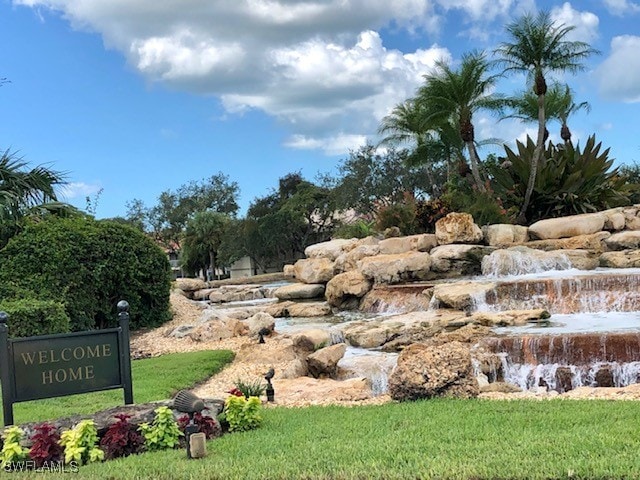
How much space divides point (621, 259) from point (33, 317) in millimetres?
13605

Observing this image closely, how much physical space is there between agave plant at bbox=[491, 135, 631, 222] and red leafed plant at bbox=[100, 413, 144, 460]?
2124 centimetres

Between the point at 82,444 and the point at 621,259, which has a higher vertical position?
the point at 621,259

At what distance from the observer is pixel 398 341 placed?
1130cm

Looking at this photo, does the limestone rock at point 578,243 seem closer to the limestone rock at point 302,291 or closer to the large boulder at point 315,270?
the large boulder at point 315,270

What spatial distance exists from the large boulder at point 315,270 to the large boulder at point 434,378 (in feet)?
48.0

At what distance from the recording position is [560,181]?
24062mm

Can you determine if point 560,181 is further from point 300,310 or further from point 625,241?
point 300,310

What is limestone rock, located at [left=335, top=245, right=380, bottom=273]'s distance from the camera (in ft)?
67.6

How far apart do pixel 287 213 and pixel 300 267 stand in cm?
2087

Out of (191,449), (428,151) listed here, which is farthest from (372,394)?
(428,151)

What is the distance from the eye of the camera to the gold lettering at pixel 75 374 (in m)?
5.48

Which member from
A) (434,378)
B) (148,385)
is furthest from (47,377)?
(434,378)

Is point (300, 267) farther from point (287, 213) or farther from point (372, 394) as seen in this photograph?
point (287, 213)

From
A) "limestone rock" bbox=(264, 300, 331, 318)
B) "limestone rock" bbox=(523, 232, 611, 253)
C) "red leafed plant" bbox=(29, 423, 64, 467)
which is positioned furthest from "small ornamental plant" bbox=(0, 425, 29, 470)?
"limestone rock" bbox=(523, 232, 611, 253)
